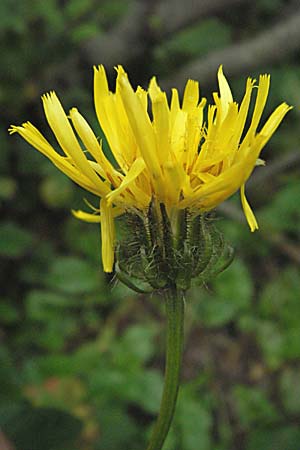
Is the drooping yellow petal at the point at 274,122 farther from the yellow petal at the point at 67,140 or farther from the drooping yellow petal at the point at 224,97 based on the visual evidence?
the yellow petal at the point at 67,140

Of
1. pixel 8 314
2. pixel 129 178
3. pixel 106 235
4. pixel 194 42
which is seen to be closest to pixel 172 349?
pixel 106 235

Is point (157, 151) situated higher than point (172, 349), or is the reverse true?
point (157, 151)

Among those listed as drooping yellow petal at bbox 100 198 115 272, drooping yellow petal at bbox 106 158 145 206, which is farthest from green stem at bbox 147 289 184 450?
drooping yellow petal at bbox 106 158 145 206

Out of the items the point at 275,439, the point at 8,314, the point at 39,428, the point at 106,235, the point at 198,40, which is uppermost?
the point at 106,235

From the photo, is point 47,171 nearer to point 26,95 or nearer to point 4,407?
point 26,95

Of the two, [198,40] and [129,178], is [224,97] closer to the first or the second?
[129,178]

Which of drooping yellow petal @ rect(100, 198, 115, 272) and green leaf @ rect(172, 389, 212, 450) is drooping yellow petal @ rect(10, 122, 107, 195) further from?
green leaf @ rect(172, 389, 212, 450)
